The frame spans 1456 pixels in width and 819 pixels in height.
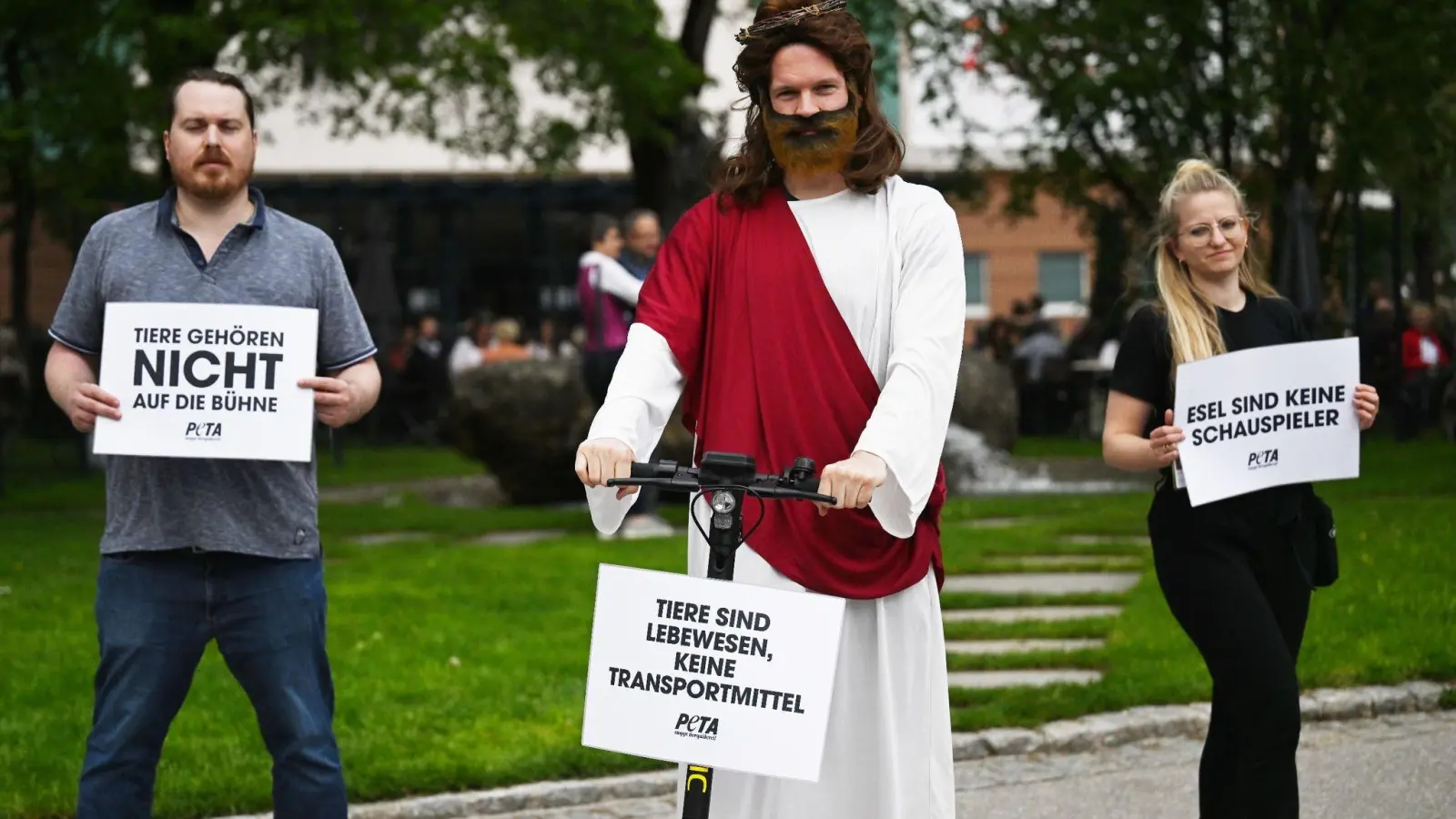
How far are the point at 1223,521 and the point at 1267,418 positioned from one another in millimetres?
317

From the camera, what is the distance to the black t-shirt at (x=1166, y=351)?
18.7 feet

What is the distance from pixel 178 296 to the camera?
5043mm

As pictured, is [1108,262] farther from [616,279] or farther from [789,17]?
[789,17]

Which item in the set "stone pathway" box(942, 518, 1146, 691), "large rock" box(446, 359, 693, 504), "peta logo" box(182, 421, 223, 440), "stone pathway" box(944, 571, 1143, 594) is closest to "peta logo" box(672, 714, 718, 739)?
"peta logo" box(182, 421, 223, 440)

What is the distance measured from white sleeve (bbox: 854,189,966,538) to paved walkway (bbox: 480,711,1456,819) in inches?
118

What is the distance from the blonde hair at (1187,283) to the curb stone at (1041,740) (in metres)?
2.27

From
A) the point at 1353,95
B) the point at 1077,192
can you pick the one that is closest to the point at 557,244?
the point at 1077,192

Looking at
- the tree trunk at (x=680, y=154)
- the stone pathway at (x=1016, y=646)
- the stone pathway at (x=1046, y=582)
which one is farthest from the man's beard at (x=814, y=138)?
the tree trunk at (x=680, y=154)

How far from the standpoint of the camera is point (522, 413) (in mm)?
16578

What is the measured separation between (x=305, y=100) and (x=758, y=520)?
18037mm

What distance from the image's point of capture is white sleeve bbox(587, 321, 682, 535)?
4.11 meters

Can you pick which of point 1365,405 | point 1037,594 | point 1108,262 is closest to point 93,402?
point 1365,405

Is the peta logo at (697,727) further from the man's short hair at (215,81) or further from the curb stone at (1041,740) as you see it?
the curb stone at (1041,740)

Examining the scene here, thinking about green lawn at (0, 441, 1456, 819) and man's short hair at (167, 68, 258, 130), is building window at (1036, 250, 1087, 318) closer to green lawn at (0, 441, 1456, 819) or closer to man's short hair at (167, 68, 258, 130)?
green lawn at (0, 441, 1456, 819)
